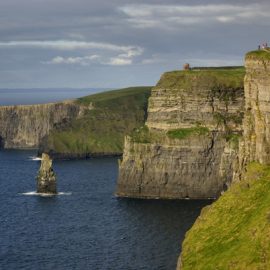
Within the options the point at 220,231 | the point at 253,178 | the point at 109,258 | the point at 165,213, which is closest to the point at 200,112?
the point at 165,213

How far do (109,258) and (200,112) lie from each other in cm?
6781

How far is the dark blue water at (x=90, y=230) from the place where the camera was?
398 feet

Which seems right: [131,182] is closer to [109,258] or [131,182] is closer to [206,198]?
[206,198]

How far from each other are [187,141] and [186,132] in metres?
2.79

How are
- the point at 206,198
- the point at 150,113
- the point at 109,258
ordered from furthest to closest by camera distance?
the point at 150,113 → the point at 206,198 → the point at 109,258

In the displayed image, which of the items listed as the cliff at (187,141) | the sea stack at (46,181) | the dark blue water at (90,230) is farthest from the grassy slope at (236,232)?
the sea stack at (46,181)

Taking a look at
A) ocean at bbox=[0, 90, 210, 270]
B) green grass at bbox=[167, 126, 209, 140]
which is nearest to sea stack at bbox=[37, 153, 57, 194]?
ocean at bbox=[0, 90, 210, 270]

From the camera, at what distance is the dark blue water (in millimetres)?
121312

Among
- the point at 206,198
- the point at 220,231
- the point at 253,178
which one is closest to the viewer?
the point at 220,231

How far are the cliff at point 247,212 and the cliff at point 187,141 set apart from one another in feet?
165

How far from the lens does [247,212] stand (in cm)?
9431

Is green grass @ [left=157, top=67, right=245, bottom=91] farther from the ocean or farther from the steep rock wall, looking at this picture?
the steep rock wall

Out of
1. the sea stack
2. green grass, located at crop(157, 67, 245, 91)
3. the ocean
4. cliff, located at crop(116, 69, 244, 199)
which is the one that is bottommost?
the ocean

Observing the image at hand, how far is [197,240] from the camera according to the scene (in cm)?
9350
